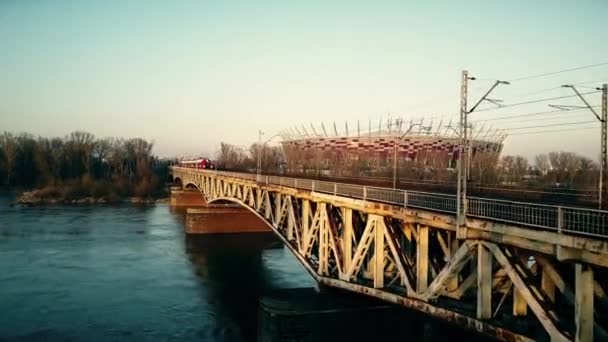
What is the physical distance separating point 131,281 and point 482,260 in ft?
95.8

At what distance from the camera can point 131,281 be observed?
118 feet

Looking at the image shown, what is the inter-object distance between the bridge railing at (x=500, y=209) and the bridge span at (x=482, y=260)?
4 cm

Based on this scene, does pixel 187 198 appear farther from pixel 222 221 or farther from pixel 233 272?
pixel 233 272

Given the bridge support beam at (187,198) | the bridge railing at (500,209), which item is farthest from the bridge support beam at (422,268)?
the bridge support beam at (187,198)

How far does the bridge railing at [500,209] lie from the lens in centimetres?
1070

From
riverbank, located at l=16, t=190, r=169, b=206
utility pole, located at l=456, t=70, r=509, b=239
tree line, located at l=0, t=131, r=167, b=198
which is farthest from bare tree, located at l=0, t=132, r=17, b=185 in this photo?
utility pole, located at l=456, t=70, r=509, b=239

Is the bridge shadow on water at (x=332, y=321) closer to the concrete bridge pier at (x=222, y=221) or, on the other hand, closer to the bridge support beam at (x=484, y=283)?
the bridge support beam at (x=484, y=283)

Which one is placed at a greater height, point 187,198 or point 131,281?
point 187,198

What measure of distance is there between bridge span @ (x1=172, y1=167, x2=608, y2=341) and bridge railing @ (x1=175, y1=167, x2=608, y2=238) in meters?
0.04

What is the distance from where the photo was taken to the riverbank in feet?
307

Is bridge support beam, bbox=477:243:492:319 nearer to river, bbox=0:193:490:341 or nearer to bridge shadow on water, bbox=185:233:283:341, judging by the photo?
river, bbox=0:193:490:341

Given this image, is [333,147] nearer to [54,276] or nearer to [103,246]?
[103,246]

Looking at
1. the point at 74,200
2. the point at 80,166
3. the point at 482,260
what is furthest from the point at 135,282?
the point at 80,166

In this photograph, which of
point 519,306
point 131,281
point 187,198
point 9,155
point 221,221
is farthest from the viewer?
point 9,155
